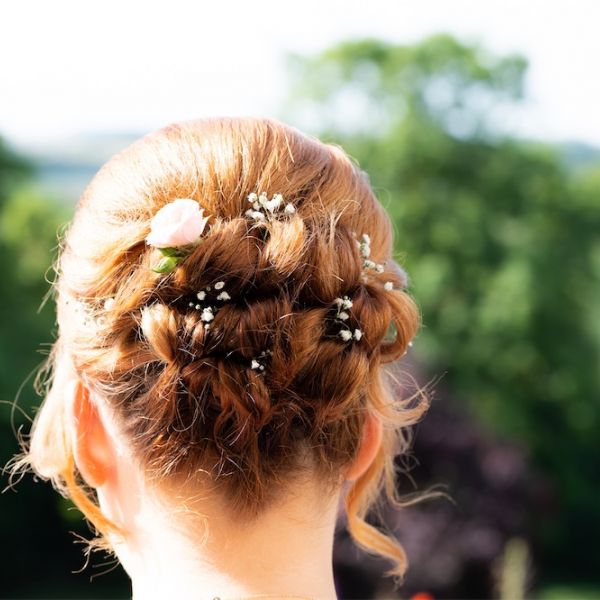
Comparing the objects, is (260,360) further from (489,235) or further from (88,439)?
(489,235)

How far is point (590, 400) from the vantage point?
20781 mm

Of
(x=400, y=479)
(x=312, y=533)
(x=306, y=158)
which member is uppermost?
(x=306, y=158)

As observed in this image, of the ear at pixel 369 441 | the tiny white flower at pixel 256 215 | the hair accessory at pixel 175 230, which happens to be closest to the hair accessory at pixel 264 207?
the tiny white flower at pixel 256 215

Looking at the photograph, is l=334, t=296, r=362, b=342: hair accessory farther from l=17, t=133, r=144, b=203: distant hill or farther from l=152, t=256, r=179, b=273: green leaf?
l=17, t=133, r=144, b=203: distant hill

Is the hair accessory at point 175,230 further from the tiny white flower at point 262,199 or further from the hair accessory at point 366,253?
the hair accessory at point 366,253

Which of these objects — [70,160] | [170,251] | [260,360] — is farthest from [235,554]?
[70,160]

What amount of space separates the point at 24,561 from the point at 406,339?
1631 centimetres

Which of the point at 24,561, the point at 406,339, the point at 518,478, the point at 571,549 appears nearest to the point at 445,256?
the point at 518,478

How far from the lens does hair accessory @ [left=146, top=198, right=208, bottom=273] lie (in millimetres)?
1745

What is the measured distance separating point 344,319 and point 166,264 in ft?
1.37

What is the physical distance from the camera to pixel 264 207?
187cm

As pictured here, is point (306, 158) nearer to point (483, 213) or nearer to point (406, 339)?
point (406, 339)

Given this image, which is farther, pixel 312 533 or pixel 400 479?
pixel 400 479

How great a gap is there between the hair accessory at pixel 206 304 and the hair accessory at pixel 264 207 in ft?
0.53
